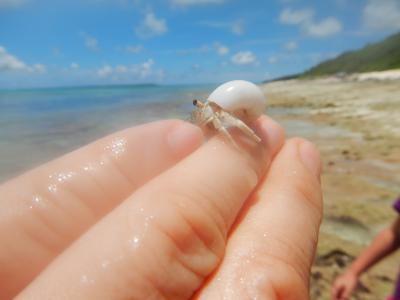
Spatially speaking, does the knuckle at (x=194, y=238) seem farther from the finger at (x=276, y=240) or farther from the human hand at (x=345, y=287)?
the human hand at (x=345, y=287)

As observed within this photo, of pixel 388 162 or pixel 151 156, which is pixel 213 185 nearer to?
pixel 151 156

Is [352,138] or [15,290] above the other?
[15,290]

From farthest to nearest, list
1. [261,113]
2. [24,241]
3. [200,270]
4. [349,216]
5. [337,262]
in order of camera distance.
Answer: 1. [349,216]
2. [337,262]
3. [261,113]
4. [24,241]
5. [200,270]

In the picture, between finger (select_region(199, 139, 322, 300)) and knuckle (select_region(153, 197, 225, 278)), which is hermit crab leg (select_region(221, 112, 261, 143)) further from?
knuckle (select_region(153, 197, 225, 278))

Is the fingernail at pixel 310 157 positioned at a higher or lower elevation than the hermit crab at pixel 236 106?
lower

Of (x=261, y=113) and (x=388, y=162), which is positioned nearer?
(x=261, y=113)

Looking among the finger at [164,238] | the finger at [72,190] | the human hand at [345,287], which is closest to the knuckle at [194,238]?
the finger at [164,238]

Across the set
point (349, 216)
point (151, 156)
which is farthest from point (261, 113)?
point (349, 216)

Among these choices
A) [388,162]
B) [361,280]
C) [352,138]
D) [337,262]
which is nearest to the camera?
[361,280]
